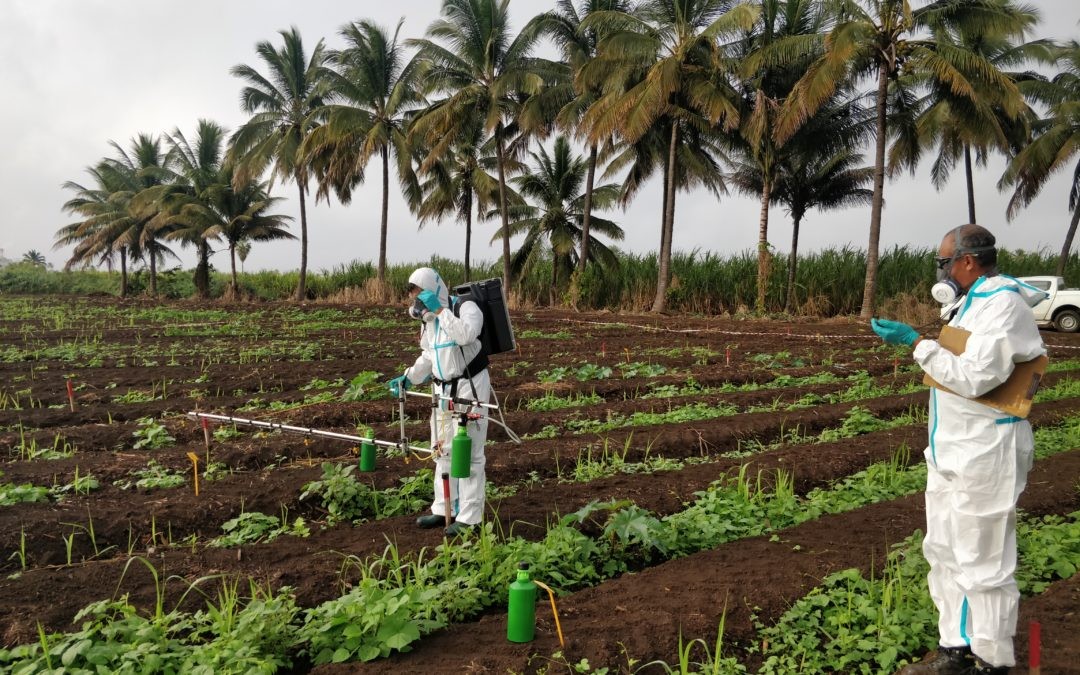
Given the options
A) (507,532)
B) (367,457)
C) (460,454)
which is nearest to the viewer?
(460,454)

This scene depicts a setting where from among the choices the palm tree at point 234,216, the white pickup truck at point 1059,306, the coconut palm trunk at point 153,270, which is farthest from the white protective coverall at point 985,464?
the coconut palm trunk at point 153,270

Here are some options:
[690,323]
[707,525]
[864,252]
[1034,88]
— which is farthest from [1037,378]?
[1034,88]

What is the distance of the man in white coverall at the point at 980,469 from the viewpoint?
9.01 feet

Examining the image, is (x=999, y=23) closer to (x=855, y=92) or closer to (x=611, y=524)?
(x=855, y=92)

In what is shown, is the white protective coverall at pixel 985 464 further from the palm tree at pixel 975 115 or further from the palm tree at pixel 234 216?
the palm tree at pixel 234 216

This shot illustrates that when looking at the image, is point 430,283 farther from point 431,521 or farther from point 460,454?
point 431,521

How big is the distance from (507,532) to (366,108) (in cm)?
2848

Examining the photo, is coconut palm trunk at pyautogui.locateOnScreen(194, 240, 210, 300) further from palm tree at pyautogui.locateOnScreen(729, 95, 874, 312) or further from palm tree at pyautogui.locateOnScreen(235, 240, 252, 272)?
palm tree at pyautogui.locateOnScreen(729, 95, 874, 312)

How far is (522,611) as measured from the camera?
3.15 meters

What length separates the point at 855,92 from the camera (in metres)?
22.9

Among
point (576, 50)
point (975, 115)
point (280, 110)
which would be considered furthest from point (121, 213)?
point (975, 115)

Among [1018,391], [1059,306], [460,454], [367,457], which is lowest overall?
[367,457]

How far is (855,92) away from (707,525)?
2250cm

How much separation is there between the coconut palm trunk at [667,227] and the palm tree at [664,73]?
0.03m
